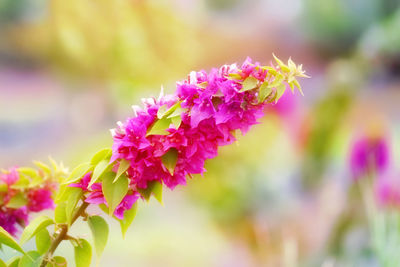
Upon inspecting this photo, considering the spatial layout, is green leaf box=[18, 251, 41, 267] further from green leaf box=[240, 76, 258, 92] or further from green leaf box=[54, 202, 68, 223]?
green leaf box=[240, 76, 258, 92]

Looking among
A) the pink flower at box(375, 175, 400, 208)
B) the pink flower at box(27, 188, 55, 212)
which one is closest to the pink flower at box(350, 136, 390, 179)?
the pink flower at box(375, 175, 400, 208)

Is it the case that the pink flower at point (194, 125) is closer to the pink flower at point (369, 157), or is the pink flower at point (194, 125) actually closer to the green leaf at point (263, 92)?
the green leaf at point (263, 92)

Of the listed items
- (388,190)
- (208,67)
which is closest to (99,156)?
(388,190)

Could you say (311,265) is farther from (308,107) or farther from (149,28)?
(149,28)

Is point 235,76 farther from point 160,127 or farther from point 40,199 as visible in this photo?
point 40,199

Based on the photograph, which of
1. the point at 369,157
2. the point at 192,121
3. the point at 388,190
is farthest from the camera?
the point at 369,157

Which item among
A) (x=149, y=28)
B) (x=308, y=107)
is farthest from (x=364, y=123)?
(x=149, y=28)
